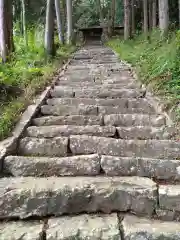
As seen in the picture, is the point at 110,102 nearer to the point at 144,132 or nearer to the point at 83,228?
the point at 144,132

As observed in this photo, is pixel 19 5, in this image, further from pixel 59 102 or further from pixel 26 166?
pixel 26 166

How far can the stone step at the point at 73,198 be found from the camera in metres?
2.94

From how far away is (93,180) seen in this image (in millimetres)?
3273

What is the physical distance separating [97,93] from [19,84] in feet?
5.06

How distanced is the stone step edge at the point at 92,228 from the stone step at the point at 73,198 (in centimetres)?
9

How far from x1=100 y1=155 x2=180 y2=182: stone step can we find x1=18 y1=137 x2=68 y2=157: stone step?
2.13 ft

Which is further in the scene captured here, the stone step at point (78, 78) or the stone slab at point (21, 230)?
the stone step at point (78, 78)

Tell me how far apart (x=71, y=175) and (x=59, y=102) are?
2371 millimetres

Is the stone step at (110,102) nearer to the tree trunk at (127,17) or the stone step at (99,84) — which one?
the stone step at (99,84)

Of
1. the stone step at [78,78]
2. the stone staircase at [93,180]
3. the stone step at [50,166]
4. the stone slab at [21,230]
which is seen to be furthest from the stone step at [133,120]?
the stone step at [78,78]

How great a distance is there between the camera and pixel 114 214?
9.76 ft

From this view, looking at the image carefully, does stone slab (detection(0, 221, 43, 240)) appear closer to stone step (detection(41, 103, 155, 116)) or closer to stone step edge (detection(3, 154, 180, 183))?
stone step edge (detection(3, 154, 180, 183))

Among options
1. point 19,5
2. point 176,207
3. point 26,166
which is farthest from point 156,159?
point 19,5

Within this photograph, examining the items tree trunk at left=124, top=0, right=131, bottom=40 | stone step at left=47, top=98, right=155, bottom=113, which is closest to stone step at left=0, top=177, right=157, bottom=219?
stone step at left=47, top=98, right=155, bottom=113
